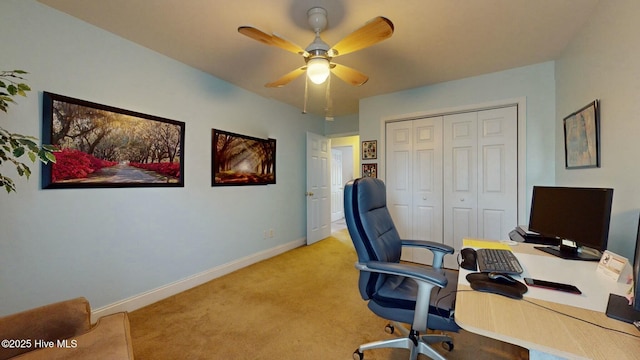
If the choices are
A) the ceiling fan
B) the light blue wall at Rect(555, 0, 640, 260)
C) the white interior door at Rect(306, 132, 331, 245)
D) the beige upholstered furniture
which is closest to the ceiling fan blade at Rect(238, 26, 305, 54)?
the ceiling fan

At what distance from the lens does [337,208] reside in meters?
7.14

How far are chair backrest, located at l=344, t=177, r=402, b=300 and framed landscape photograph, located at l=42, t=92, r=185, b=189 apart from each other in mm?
1957

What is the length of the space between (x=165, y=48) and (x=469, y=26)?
2.65 meters

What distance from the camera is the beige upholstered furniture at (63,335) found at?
2.78 feet

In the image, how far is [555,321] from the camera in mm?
790

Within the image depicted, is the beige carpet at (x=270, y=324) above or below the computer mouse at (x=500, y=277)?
below

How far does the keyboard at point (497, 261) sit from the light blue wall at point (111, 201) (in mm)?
2662

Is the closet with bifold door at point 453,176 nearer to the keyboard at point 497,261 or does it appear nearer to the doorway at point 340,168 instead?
the keyboard at point 497,261

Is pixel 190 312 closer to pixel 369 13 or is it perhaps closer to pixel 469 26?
pixel 369 13

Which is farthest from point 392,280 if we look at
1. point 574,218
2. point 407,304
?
point 574,218

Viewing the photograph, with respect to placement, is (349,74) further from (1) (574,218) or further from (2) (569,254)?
(2) (569,254)

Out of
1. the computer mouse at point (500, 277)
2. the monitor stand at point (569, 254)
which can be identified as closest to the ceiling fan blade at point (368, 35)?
the computer mouse at point (500, 277)

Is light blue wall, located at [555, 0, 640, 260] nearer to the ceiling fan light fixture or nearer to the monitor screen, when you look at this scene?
the monitor screen

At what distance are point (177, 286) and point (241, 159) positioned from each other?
1.60m
